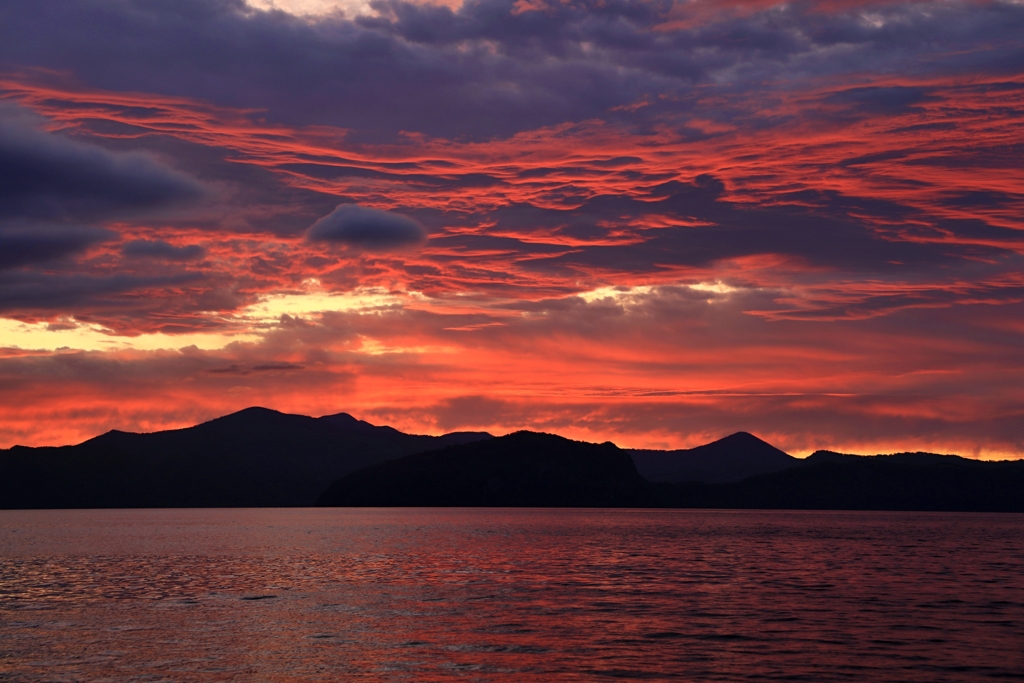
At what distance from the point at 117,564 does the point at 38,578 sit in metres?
19.9

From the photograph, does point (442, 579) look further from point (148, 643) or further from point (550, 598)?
point (148, 643)

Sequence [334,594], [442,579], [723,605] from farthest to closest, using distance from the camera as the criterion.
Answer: [442,579] → [334,594] → [723,605]

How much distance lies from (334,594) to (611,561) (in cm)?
4935

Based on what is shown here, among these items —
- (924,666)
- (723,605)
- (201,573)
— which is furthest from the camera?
(201,573)

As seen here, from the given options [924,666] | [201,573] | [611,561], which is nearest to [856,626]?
[924,666]

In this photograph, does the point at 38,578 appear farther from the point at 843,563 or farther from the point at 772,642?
the point at 843,563

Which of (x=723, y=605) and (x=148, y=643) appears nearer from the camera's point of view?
(x=148, y=643)

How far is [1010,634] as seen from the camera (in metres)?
52.6

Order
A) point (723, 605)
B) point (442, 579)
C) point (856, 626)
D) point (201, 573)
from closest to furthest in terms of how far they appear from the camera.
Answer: point (856, 626), point (723, 605), point (442, 579), point (201, 573)

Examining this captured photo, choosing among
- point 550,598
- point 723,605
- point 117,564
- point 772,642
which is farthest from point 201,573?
point 772,642

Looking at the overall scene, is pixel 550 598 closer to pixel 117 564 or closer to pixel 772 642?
pixel 772 642

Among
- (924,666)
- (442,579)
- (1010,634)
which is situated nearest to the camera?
(924,666)

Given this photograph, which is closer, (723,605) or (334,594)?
(723,605)

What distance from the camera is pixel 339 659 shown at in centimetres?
4441
